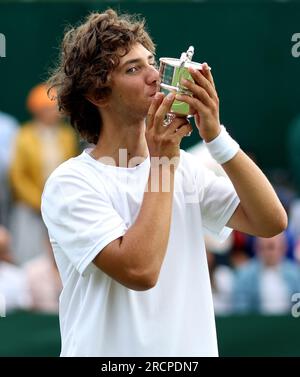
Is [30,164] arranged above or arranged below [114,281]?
above

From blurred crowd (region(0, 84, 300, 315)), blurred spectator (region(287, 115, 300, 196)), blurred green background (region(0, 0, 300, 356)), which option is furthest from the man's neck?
blurred spectator (region(287, 115, 300, 196))

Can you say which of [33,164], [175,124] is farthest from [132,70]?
[33,164]

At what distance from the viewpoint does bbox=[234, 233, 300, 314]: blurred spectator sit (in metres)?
6.98

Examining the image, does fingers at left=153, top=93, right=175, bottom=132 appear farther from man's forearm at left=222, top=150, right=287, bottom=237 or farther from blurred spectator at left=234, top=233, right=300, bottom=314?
blurred spectator at left=234, top=233, right=300, bottom=314

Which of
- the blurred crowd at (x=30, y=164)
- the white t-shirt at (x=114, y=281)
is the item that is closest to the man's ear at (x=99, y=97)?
the white t-shirt at (x=114, y=281)

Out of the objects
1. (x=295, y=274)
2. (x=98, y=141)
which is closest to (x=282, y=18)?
(x=295, y=274)

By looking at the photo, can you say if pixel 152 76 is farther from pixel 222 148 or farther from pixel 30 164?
pixel 30 164

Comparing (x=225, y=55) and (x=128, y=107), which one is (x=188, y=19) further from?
(x=128, y=107)

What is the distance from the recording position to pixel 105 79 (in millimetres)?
3896

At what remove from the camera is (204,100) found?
3547 mm

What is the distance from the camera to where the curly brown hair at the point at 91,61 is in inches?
153

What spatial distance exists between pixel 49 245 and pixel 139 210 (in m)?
3.99

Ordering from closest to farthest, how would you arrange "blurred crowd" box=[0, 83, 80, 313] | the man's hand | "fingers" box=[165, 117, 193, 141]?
1. the man's hand
2. "fingers" box=[165, 117, 193, 141]
3. "blurred crowd" box=[0, 83, 80, 313]

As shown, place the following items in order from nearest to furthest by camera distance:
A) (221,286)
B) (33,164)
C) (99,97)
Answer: (99,97)
(221,286)
(33,164)
